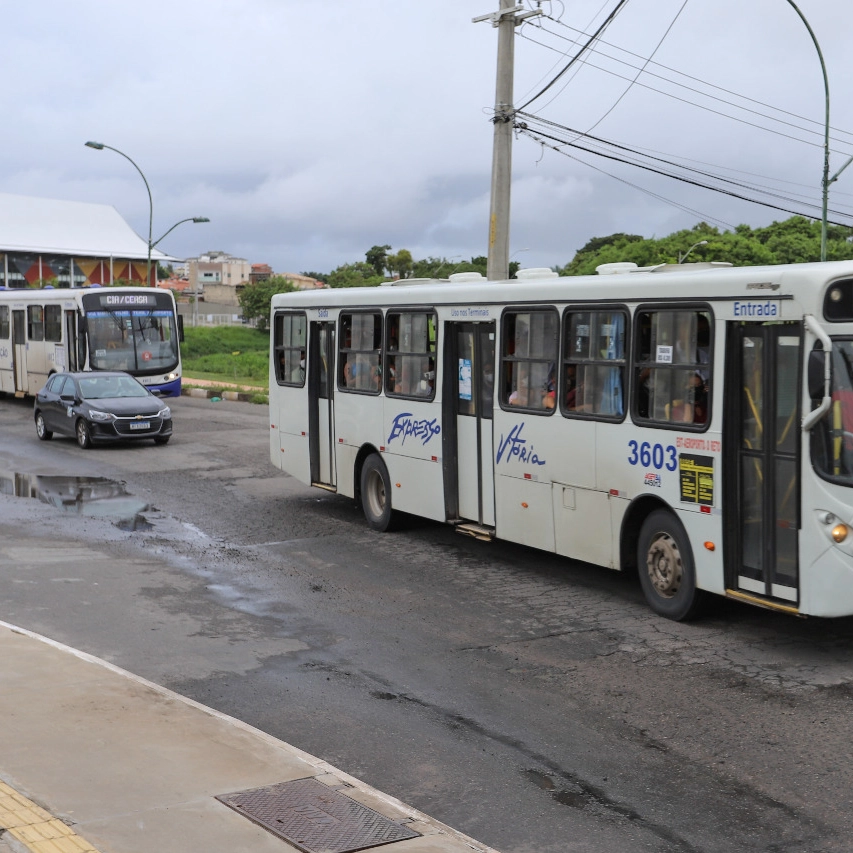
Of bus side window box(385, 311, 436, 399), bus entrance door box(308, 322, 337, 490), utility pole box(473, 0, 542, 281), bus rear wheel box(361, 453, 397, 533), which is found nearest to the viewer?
bus side window box(385, 311, 436, 399)

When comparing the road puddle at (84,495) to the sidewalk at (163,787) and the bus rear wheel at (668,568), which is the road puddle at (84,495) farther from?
the sidewalk at (163,787)

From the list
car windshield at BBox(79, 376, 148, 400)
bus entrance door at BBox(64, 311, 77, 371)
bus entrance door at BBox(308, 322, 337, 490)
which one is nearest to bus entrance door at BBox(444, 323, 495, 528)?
bus entrance door at BBox(308, 322, 337, 490)

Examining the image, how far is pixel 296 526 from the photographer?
14109mm

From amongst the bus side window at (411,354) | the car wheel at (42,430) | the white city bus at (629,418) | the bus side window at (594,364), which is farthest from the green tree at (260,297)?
the bus side window at (594,364)

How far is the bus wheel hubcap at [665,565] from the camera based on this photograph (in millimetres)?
9547

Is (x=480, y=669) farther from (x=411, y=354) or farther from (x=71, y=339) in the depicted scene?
(x=71, y=339)

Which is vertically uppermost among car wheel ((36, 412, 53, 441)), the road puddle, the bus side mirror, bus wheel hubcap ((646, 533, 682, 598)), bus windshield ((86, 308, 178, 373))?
bus windshield ((86, 308, 178, 373))

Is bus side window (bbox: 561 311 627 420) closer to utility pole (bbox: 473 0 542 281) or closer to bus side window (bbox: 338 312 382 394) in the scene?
bus side window (bbox: 338 312 382 394)

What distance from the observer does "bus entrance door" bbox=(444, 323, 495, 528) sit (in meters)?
11.8

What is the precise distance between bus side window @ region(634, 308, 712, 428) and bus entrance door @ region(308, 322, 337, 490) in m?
5.70

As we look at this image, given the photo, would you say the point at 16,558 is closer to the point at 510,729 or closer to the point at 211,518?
the point at 211,518

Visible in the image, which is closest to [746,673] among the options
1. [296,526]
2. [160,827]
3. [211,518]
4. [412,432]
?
[160,827]

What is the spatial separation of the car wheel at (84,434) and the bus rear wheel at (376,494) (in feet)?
30.2

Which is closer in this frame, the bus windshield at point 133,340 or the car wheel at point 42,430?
the car wheel at point 42,430
